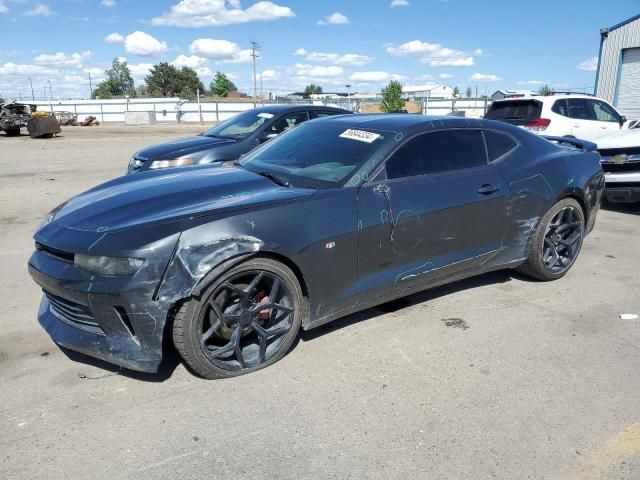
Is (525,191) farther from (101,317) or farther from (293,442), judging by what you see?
(101,317)

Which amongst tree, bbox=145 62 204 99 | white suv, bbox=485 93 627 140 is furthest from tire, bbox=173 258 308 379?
tree, bbox=145 62 204 99

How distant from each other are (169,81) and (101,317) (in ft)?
359

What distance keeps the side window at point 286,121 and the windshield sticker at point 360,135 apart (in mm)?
4479

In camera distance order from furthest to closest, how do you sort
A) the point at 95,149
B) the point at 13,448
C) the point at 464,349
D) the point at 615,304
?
the point at 95,149 < the point at 615,304 < the point at 464,349 < the point at 13,448

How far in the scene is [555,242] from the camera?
4.87 m

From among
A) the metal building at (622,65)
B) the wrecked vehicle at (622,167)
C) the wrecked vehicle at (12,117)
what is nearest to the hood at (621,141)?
the wrecked vehicle at (622,167)

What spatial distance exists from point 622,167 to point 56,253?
7684 mm

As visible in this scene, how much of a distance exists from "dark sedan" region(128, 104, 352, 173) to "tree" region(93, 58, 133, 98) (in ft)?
381

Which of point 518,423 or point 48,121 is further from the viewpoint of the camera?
point 48,121

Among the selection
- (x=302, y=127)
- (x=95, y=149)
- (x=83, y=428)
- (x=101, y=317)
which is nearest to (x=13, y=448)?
(x=83, y=428)

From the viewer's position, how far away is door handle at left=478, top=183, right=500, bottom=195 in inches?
163

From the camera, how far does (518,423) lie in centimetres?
277

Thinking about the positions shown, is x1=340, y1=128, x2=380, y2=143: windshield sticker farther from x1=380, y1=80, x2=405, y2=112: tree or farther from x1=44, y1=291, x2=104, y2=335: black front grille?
x1=380, y1=80, x2=405, y2=112: tree

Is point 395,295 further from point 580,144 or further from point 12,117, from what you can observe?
point 12,117
